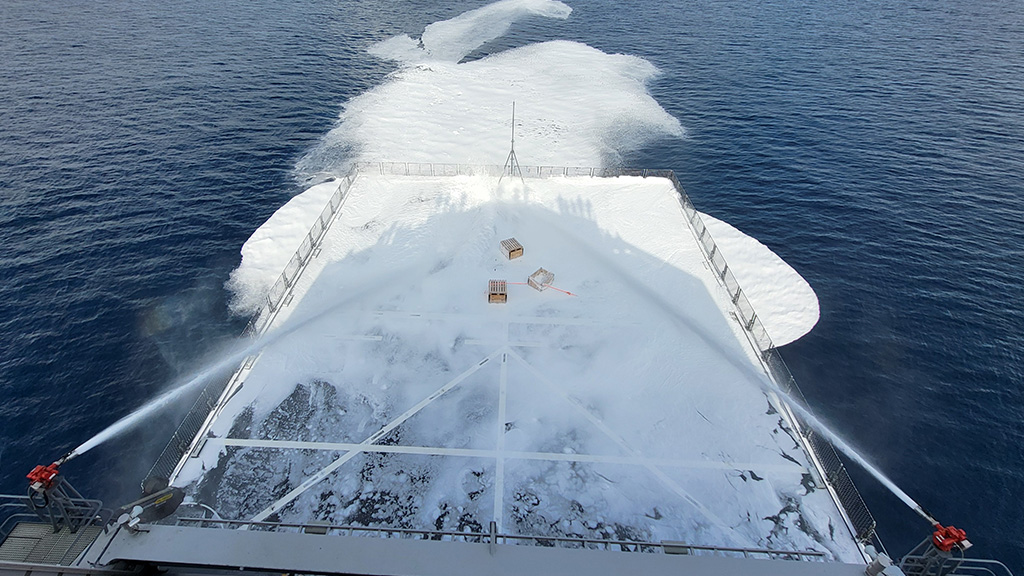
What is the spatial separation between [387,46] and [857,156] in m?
74.5

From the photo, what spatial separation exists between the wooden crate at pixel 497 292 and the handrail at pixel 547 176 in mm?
14604

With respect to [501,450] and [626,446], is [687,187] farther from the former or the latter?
[501,450]

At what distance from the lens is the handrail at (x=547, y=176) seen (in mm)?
26984

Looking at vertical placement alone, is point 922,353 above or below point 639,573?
below

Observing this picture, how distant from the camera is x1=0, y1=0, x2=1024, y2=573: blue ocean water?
35.4 meters

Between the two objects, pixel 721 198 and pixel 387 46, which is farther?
pixel 387 46

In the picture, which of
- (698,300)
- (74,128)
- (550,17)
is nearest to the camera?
(698,300)

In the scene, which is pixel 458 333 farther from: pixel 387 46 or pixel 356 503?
pixel 387 46

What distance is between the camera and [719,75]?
3383 inches

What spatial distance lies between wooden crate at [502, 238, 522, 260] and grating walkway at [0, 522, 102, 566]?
98.3 feet

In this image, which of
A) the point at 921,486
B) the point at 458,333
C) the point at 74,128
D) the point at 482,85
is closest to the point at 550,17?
the point at 482,85

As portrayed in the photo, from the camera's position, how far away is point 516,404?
31641 mm

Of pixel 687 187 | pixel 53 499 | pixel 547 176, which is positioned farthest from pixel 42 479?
pixel 687 187

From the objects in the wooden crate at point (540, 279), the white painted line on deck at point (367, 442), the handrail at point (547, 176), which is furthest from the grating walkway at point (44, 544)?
the wooden crate at point (540, 279)
